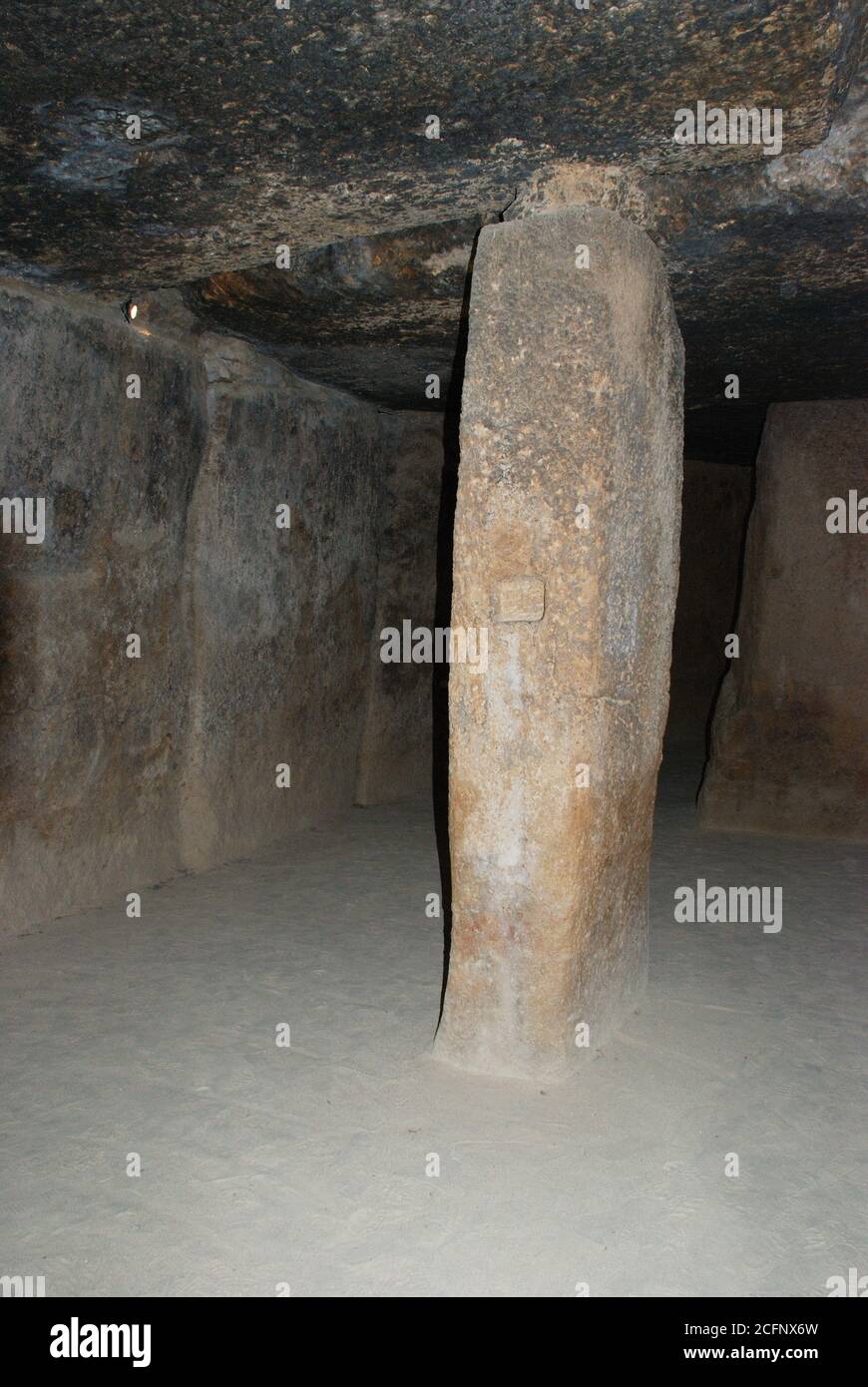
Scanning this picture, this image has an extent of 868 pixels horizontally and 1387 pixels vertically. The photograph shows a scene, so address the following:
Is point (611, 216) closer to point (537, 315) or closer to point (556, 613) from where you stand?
point (537, 315)

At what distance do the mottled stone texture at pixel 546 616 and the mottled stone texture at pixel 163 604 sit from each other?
198 cm

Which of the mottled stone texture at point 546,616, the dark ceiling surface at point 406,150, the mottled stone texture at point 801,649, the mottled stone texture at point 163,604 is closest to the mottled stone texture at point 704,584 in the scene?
the mottled stone texture at point 801,649

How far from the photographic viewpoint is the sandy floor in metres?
2.41

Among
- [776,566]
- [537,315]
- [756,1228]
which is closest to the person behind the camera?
[756,1228]

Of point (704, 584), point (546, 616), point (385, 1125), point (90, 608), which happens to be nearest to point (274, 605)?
point (90, 608)

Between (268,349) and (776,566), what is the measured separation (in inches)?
120

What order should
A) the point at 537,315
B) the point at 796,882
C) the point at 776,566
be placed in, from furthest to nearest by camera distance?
the point at 776,566, the point at 796,882, the point at 537,315

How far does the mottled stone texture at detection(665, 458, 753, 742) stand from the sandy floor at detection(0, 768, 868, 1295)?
635cm

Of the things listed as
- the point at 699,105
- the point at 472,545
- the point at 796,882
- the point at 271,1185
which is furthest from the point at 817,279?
the point at 271,1185

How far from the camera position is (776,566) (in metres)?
6.39

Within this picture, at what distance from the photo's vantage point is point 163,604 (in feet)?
16.6

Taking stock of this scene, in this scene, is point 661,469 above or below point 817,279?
below

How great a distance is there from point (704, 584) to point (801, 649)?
4.76m

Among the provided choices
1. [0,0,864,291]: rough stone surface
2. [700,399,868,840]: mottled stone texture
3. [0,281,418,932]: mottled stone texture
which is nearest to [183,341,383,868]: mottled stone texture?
[0,281,418,932]: mottled stone texture
